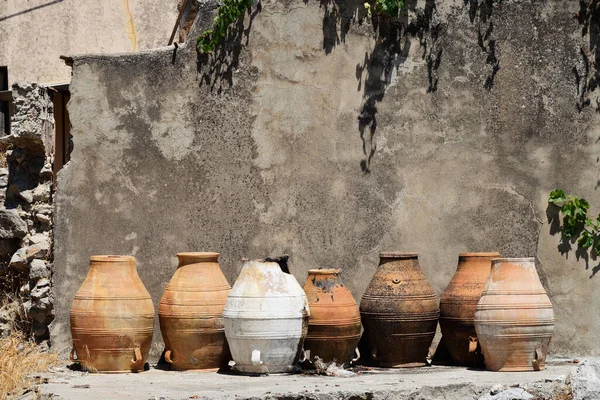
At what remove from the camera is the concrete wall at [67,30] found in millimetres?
12141

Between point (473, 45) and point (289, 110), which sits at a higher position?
point (473, 45)

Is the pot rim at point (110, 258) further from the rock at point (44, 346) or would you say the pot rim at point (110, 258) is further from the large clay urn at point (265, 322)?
the rock at point (44, 346)

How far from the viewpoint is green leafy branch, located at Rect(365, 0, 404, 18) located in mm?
6578

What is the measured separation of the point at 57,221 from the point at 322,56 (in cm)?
226

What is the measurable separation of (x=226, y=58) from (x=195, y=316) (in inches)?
76.3

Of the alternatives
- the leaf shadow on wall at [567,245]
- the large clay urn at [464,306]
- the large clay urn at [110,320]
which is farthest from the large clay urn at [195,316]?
the leaf shadow on wall at [567,245]

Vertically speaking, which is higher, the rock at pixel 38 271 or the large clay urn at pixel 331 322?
the rock at pixel 38 271

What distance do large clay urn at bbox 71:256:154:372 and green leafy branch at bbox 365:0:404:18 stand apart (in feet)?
8.50

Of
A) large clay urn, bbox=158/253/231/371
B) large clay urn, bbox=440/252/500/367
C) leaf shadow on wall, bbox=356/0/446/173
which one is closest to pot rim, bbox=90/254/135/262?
large clay urn, bbox=158/253/231/371

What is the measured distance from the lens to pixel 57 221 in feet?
21.1

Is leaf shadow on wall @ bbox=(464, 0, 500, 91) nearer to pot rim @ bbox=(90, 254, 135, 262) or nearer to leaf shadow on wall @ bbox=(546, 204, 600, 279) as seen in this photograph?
leaf shadow on wall @ bbox=(546, 204, 600, 279)

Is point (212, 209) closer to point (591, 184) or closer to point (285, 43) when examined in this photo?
point (285, 43)

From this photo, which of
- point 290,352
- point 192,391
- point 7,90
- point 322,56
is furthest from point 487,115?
point 7,90

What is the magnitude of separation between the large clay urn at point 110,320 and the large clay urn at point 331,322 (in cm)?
107
